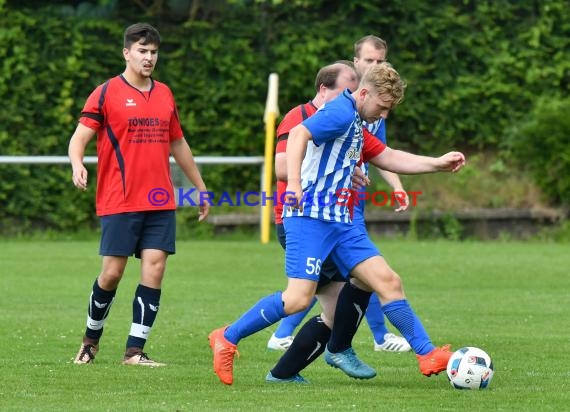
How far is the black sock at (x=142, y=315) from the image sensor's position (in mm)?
7531

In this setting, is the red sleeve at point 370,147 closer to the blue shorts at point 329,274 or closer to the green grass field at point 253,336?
the blue shorts at point 329,274

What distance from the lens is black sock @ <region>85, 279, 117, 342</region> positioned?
7629 mm

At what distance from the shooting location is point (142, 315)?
24.7 feet

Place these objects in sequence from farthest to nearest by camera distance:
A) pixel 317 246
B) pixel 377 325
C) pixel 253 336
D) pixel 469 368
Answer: pixel 253 336 < pixel 377 325 < pixel 317 246 < pixel 469 368

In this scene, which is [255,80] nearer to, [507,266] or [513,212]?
[513,212]

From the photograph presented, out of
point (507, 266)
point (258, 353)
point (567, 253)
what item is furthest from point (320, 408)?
point (567, 253)

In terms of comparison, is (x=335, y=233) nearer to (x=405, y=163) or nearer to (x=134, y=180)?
(x=405, y=163)

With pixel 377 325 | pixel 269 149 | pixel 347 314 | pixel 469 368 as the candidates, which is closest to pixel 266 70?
pixel 269 149

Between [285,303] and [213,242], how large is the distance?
10.8 meters

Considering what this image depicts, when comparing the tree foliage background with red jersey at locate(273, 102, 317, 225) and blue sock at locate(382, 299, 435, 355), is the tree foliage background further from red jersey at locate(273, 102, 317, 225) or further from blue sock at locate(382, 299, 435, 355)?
blue sock at locate(382, 299, 435, 355)

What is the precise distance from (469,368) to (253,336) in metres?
3.01

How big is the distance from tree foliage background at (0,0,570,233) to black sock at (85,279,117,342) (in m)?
10.3

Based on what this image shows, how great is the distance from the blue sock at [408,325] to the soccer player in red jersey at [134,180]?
63.8 inches

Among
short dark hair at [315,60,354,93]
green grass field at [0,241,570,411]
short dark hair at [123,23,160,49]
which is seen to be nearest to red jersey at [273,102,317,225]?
short dark hair at [315,60,354,93]
